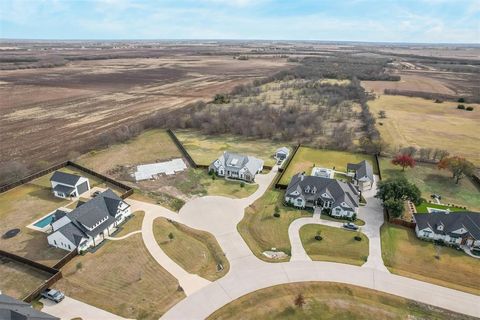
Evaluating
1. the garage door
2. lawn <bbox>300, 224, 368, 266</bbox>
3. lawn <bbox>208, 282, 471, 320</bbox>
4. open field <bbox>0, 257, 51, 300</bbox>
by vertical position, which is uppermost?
the garage door

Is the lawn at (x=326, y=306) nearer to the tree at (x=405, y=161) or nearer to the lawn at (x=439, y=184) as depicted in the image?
the lawn at (x=439, y=184)

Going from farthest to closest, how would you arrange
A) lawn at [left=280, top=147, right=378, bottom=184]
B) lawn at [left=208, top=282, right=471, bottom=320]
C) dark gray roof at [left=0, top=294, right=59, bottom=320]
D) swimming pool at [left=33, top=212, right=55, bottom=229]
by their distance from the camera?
1. lawn at [left=280, top=147, right=378, bottom=184]
2. swimming pool at [left=33, top=212, right=55, bottom=229]
3. lawn at [left=208, top=282, right=471, bottom=320]
4. dark gray roof at [left=0, top=294, right=59, bottom=320]

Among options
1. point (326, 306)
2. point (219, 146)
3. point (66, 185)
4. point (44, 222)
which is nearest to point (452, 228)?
point (326, 306)

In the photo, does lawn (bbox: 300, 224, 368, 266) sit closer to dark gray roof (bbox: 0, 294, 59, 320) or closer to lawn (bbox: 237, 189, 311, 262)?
lawn (bbox: 237, 189, 311, 262)

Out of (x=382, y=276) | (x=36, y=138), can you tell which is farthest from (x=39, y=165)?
(x=382, y=276)

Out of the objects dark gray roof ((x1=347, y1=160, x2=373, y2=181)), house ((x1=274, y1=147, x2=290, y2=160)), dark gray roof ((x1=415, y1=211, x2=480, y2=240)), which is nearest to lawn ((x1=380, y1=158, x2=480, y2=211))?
dark gray roof ((x1=347, y1=160, x2=373, y2=181))

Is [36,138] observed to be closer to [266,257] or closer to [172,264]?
[172,264]
